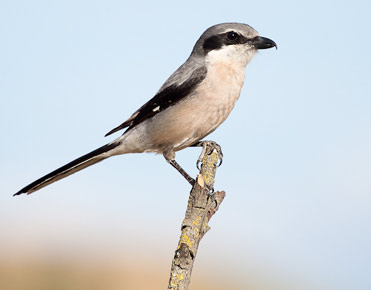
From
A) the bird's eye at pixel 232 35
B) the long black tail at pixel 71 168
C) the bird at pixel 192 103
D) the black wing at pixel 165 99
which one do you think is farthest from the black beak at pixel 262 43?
the long black tail at pixel 71 168

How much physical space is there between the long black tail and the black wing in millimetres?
202

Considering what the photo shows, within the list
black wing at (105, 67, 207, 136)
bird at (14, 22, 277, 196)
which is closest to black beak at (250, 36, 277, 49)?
bird at (14, 22, 277, 196)

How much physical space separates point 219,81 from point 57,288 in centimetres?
461

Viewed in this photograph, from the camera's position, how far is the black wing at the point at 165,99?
5.21m

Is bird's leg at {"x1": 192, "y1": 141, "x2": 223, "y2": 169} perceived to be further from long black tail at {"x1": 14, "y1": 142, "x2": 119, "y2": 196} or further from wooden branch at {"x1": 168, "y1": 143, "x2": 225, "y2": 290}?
long black tail at {"x1": 14, "y1": 142, "x2": 119, "y2": 196}

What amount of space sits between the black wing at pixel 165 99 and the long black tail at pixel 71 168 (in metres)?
0.20

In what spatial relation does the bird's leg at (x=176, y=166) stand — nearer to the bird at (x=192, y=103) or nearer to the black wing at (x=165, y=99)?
the bird at (x=192, y=103)

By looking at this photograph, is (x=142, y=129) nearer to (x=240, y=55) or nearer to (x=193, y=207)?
(x=240, y=55)

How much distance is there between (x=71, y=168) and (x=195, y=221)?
1825mm

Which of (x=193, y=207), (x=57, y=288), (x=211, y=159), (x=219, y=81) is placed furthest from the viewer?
(x=57, y=288)

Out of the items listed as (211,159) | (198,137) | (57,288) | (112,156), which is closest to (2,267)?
(57,288)

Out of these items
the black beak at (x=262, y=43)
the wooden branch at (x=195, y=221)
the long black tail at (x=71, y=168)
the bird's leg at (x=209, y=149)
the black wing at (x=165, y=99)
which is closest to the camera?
the wooden branch at (x=195, y=221)

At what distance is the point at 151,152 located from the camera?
5.42 meters

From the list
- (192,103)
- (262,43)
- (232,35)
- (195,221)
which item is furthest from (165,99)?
(195,221)
